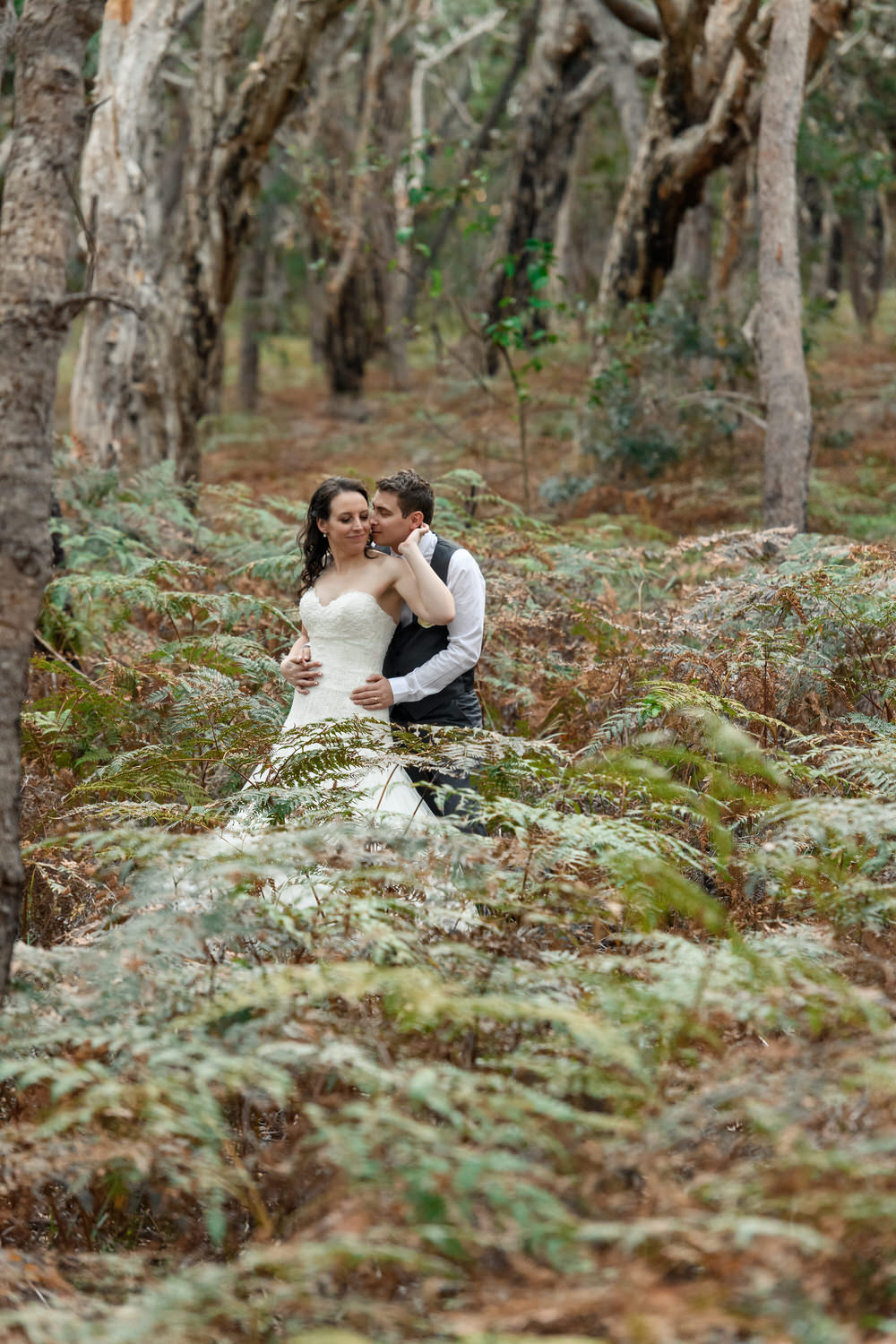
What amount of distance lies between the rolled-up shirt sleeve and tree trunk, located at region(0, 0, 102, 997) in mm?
2122

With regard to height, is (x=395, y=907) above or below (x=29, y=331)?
below

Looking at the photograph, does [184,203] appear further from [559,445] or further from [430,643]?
[430,643]

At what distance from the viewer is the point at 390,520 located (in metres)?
4.89

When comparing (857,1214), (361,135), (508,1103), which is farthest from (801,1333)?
(361,135)

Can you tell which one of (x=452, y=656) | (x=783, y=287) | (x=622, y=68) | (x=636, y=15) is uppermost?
(x=622, y=68)

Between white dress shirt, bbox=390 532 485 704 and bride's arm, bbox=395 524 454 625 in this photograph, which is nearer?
bride's arm, bbox=395 524 454 625

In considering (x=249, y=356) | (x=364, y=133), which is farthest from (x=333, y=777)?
(x=249, y=356)

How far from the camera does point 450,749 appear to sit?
3678mm

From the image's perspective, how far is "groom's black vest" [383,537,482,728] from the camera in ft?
16.1

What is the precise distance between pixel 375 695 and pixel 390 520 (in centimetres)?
76

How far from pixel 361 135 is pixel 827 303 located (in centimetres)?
876

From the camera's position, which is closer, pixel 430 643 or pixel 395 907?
pixel 395 907

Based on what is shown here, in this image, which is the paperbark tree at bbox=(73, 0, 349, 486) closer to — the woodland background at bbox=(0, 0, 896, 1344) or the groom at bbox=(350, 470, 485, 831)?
the woodland background at bbox=(0, 0, 896, 1344)

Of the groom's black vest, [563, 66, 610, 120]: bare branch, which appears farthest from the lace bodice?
[563, 66, 610, 120]: bare branch
